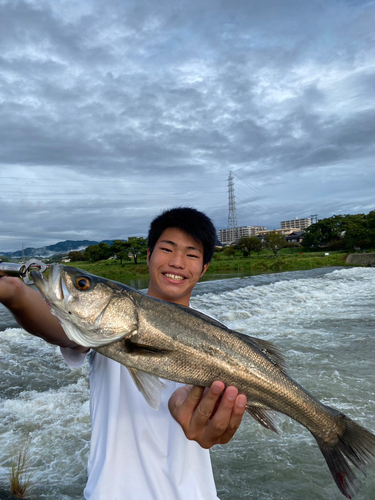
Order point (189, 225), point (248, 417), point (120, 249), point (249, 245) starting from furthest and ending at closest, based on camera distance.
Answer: point (249, 245)
point (120, 249)
point (248, 417)
point (189, 225)

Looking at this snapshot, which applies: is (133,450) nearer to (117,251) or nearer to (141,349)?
(141,349)

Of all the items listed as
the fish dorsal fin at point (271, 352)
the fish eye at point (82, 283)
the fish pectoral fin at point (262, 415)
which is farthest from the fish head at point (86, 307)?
the fish pectoral fin at point (262, 415)

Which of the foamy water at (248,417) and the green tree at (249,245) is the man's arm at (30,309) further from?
the green tree at (249,245)

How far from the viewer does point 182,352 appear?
7.79ft

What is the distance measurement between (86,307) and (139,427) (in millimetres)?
1090

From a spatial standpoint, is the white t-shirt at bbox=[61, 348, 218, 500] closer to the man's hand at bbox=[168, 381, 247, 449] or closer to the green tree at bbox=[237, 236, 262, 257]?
the man's hand at bbox=[168, 381, 247, 449]

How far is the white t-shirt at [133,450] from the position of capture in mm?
2471

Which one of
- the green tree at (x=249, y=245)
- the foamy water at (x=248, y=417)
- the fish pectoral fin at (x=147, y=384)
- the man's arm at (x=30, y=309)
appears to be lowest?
the foamy water at (x=248, y=417)

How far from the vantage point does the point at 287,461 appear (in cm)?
569

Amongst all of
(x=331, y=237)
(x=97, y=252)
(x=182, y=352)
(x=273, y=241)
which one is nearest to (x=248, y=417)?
(x=182, y=352)

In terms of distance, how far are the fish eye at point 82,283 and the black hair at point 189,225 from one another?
5.30 feet

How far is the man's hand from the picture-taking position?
2402 millimetres

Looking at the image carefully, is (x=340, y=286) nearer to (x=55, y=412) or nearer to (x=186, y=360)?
(x=55, y=412)

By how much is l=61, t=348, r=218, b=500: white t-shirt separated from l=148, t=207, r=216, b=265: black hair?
156cm
